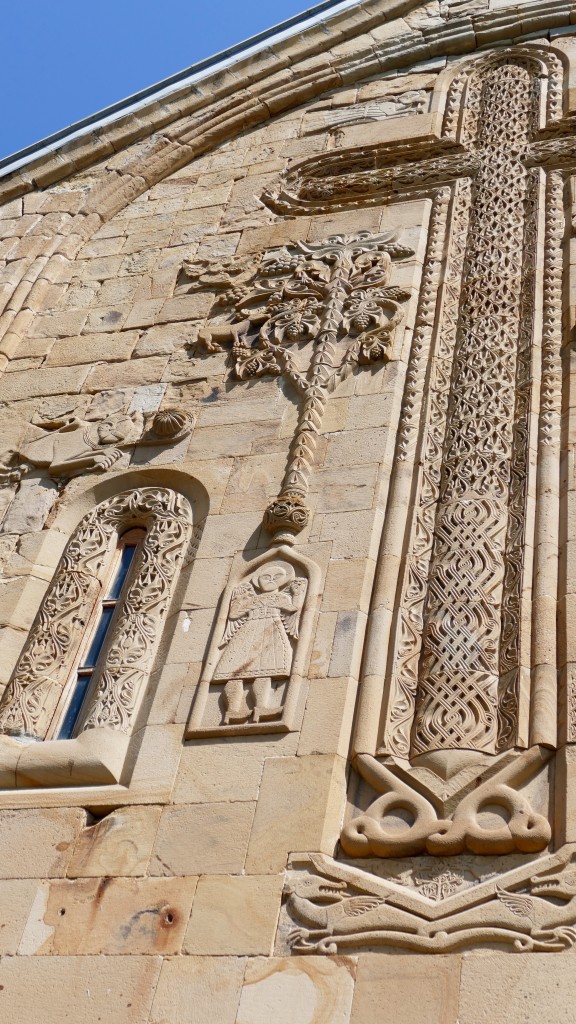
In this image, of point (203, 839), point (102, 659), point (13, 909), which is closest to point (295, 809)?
point (203, 839)

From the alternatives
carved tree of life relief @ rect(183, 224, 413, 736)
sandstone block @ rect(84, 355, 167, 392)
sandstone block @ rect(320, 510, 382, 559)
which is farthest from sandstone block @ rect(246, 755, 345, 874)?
sandstone block @ rect(84, 355, 167, 392)

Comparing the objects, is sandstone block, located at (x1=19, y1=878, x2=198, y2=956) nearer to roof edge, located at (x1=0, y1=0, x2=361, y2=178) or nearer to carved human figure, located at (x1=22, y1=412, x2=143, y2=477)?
carved human figure, located at (x1=22, y1=412, x2=143, y2=477)

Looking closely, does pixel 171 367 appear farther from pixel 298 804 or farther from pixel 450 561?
pixel 298 804

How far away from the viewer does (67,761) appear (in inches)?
231

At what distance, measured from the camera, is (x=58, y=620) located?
22.2 feet

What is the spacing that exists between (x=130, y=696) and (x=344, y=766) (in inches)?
52.5

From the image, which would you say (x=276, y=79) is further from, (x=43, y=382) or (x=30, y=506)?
(x=30, y=506)

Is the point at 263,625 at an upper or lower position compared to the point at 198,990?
upper

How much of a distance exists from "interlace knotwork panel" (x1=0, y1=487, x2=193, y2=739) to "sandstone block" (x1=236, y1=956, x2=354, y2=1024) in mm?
1690

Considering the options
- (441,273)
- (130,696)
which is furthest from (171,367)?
(130,696)

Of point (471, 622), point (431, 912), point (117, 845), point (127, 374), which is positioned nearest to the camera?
point (431, 912)

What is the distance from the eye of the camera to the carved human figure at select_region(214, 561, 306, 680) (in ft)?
19.2


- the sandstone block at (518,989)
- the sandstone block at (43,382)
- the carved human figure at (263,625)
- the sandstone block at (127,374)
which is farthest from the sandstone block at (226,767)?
the sandstone block at (43,382)

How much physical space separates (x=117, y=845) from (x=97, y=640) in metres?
1.58
